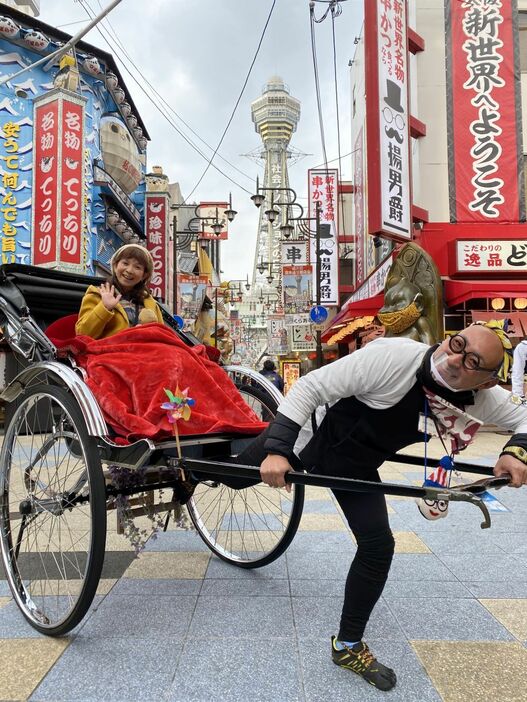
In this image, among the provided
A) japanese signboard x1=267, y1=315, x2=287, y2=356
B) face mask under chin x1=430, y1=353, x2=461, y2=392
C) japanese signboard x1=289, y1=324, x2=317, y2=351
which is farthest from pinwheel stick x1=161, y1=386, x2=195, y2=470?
japanese signboard x1=267, y1=315, x2=287, y2=356

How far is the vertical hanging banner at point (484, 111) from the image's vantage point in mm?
10039

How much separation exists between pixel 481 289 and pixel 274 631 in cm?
820

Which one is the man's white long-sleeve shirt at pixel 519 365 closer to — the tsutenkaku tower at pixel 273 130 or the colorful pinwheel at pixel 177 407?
the colorful pinwheel at pixel 177 407

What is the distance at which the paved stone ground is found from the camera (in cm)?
189

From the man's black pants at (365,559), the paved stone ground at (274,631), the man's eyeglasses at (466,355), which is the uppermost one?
the man's eyeglasses at (466,355)

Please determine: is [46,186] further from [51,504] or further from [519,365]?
[51,504]

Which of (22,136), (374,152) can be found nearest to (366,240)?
(374,152)

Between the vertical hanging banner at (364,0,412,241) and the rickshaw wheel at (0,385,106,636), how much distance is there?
298 inches

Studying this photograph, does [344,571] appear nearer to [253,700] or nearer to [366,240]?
[253,700]

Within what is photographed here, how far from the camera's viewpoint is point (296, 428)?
1.87 meters

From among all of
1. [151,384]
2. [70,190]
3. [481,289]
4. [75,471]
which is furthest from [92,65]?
[151,384]

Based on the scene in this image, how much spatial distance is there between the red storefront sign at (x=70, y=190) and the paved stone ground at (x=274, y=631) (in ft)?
30.3

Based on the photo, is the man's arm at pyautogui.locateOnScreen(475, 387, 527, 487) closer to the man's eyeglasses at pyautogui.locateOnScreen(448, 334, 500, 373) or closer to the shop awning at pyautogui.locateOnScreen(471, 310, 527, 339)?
the man's eyeglasses at pyautogui.locateOnScreen(448, 334, 500, 373)

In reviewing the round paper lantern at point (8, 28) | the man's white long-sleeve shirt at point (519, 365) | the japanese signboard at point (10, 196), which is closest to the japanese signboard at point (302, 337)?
the man's white long-sleeve shirt at point (519, 365)
